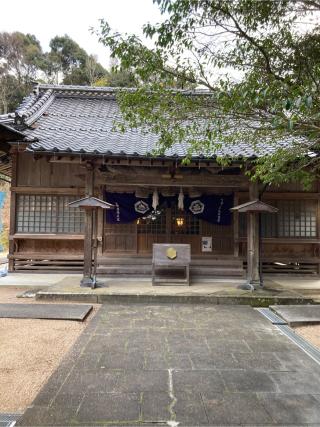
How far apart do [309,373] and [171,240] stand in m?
6.66

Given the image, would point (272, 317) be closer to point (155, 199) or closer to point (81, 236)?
point (155, 199)

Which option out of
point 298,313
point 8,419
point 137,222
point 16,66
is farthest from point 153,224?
point 16,66

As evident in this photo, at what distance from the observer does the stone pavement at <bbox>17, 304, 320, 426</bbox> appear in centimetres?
301

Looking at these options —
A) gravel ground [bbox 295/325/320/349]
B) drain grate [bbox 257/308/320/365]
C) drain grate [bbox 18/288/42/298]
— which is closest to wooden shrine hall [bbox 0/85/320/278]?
drain grate [bbox 18/288/42/298]

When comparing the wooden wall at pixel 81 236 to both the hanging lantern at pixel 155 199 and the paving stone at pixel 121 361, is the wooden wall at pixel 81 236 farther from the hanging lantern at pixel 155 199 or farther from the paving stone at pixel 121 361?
the paving stone at pixel 121 361

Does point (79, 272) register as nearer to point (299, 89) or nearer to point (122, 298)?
point (122, 298)

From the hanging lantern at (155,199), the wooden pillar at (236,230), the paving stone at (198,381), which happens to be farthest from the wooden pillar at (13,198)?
the paving stone at (198,381)

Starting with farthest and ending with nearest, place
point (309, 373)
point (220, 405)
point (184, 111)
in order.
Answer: point (184, 111)
point (309, 373)
point (220, 405)

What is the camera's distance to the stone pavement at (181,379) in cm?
301

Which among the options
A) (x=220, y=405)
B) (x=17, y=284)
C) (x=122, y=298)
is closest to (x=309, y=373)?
(x=220, y=405)

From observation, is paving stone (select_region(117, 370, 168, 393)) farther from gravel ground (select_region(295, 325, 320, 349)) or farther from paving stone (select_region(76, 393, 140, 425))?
gravel ground (select_region(295, 325, 320, 349))

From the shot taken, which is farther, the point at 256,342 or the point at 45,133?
the point at 45,133

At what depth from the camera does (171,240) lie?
10.3 m

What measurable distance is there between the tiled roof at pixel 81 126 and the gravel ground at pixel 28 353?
383cm
